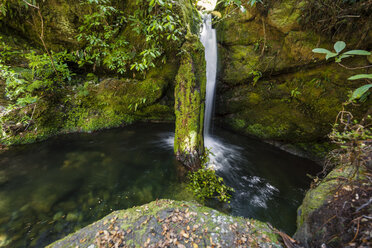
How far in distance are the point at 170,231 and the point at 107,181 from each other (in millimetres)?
2502

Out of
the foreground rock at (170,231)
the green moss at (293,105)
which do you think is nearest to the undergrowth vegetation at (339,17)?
the green moss at (293,105)

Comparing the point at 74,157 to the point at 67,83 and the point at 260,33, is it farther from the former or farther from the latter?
the point at 260,33

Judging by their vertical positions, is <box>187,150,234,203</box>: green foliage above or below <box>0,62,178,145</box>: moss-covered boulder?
below

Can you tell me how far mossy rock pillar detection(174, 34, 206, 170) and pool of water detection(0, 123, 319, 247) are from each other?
29.3 inches

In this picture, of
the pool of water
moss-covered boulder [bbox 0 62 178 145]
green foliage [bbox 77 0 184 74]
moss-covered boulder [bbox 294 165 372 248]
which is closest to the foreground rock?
moss-covered boulder [bbox 294 165 372 248]

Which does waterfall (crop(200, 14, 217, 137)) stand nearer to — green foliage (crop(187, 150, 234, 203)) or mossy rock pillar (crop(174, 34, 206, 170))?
mossy rock pillar (crop(174, 34, 206, 170))

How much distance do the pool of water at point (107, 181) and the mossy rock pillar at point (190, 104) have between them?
744mm

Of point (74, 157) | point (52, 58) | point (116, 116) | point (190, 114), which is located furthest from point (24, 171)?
point (190, 114)

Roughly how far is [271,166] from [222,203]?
2950mm

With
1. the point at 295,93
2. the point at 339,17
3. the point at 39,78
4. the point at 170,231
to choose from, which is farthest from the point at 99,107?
the point at 339,17

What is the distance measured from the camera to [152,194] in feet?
11.0

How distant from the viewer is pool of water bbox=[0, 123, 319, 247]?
2.67 m

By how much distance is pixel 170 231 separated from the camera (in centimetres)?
190

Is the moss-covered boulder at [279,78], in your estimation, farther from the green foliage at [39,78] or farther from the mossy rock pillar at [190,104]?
the green foliage at [39,78]
